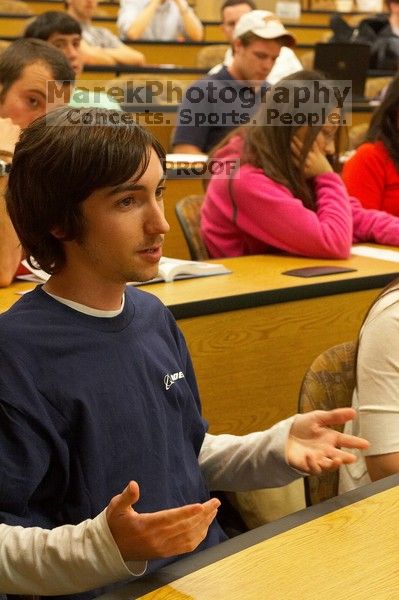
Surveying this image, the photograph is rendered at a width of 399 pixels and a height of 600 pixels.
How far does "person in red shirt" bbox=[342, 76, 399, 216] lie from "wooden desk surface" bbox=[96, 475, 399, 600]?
7.39ft

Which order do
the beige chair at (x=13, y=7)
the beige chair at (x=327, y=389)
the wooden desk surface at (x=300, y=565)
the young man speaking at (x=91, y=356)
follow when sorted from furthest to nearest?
the beige chair at (x=13, y=7)
the beige chair at (x=327, y=389)
the young man speaking at (x=91, y=356)
the wooden desk surface at (x=300, y=565)

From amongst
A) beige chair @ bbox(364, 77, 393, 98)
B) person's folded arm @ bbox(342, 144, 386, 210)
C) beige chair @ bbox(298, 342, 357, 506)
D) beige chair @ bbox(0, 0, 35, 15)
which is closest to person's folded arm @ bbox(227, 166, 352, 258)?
person's folded arm @ bbox(342, 144, 386, 210)

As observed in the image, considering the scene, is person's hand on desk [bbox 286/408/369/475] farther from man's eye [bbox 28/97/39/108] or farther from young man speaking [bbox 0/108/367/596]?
man's eye [bbox 28/97/39/108]

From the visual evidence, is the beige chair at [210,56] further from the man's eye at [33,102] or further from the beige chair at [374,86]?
the man's eye at [33,102]

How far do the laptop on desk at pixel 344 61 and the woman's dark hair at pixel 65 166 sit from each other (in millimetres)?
4884

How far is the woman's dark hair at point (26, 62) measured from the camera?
2965 millimetres

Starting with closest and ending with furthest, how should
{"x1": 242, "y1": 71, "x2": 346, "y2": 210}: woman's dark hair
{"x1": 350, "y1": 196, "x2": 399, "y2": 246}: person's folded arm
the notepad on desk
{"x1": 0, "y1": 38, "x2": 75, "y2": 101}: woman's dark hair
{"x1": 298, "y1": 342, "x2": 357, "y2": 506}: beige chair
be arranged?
{"x1": 298, "y1": 342, "x2": 357, "y2": 506}: beige chair → the notepad on desk → {"x1": 242, "y1": 71, "x2": 346, "y2": 210}: woman's dark hair → {"x1": 0, "y1": 38, "x2": 75, "y2": 101}: woman's dark hair → {"x1": 350, "y1": 196, "x2": 399, "y2": 246}: person's folded arm

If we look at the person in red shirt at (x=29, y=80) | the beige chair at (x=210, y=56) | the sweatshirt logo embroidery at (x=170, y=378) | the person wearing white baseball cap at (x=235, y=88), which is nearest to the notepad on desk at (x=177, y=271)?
the person in red shirt at (x=29, y=80)

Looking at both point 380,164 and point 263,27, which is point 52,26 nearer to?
point 263,27

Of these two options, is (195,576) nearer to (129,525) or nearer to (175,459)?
(129,525)

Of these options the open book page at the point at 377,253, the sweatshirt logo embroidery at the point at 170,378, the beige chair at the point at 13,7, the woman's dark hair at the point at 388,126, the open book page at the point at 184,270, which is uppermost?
the beige chair at the point at 13,7

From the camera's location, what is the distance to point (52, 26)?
4.45m

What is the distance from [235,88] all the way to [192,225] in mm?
1627

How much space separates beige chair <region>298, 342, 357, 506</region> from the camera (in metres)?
1.72
